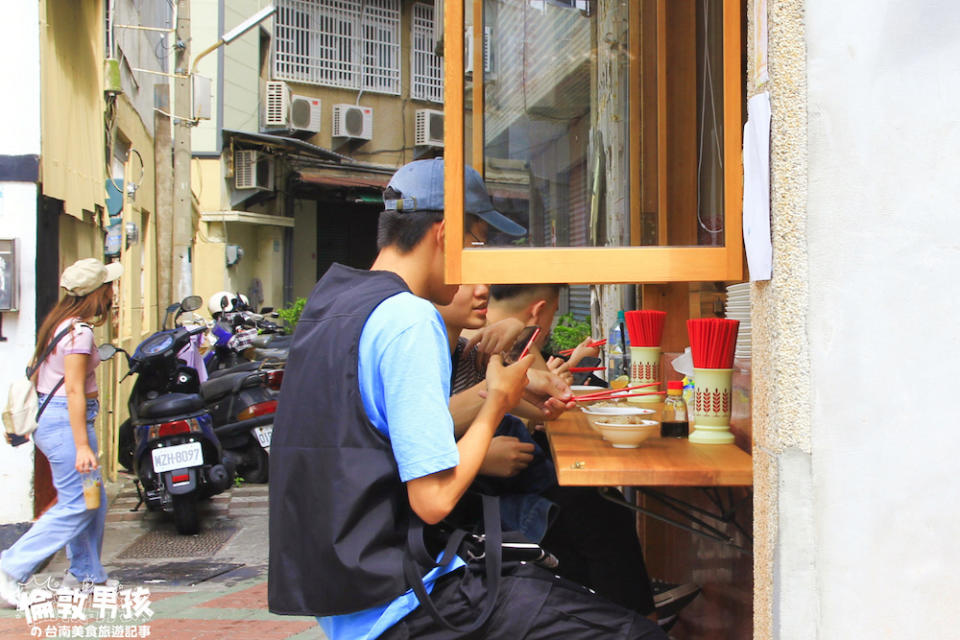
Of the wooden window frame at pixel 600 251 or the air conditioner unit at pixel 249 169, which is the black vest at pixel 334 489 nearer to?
the wooden window frame at pixel 600 251

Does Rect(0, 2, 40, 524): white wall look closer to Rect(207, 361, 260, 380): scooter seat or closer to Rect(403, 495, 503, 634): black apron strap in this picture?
Rect(207, 361, 260, 380): scooter seat

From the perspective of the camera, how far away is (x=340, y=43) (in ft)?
70.4

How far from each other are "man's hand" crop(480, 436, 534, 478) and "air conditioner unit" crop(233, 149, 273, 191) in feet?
55.6

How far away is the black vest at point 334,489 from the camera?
199 centimetres

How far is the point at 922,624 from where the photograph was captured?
196 centimetres

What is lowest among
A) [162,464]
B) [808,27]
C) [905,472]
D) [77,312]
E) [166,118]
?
[162,464]

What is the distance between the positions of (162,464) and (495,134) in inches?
178

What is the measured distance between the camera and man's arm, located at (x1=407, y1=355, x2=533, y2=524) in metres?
1.98

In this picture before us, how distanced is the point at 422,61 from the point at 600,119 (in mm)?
19251

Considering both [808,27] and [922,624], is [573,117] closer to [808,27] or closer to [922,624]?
[808,27]

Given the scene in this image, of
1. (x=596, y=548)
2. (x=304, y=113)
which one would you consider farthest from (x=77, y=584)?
(x=304, y=113)

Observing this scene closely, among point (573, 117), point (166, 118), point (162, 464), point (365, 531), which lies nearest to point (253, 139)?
point (166, 118)

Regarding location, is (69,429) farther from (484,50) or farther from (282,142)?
(282,142)

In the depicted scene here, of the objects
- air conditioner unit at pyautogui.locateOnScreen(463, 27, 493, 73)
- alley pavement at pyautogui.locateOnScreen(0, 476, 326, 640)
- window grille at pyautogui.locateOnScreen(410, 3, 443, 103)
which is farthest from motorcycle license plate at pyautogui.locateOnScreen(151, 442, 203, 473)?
window grille at pyautogui.locateOnScreen(410, 3, 443, 103)
